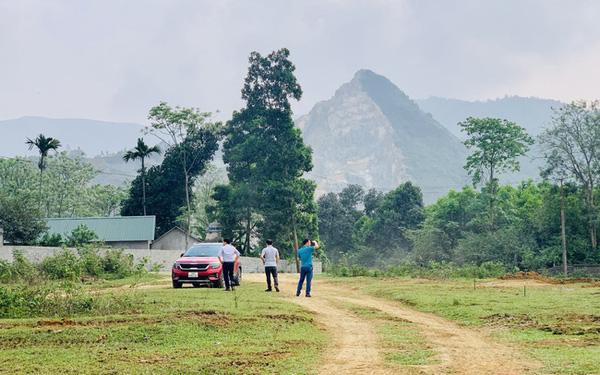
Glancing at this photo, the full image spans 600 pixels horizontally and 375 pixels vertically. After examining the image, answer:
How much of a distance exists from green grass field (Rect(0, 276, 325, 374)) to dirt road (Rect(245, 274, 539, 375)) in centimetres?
51

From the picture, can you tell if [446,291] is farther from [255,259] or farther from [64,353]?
[255,259]

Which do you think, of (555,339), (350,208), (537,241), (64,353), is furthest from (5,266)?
(350,208)

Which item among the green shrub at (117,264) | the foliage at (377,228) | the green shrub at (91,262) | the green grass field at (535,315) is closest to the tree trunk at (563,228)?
the green grass field at (535,315)

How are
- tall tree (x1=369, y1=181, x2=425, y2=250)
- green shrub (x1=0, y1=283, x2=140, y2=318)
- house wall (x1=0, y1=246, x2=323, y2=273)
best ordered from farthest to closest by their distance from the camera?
tall tree (x1=369, y1=181, x2=425, y2=250)
house wall (x1=0, y1=246, x2=323, y2=273)
green shrub (x1=0, y1=283, x2=140, y2=318)

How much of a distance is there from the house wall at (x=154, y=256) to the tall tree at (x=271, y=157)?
351 centimetres

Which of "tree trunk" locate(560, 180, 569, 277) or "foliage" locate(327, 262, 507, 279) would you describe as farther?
"tree trunk" locate(560, 180, 569, 277)

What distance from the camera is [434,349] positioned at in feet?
43.4

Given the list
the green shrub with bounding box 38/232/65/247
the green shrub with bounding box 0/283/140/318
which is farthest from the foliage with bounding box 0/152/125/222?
the green shrub with bounding box 0/283/140/318

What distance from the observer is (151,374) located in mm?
10547

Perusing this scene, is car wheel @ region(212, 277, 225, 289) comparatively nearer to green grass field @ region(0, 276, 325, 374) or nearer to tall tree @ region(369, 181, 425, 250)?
green grass field @ region(0, 276, 325, 374)

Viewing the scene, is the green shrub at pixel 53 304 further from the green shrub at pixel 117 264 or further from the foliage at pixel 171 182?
the foliage at pixel 171 182

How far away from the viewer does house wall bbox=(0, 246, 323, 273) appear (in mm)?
35375

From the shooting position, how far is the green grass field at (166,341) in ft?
36.9

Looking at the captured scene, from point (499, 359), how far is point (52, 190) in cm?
9765
